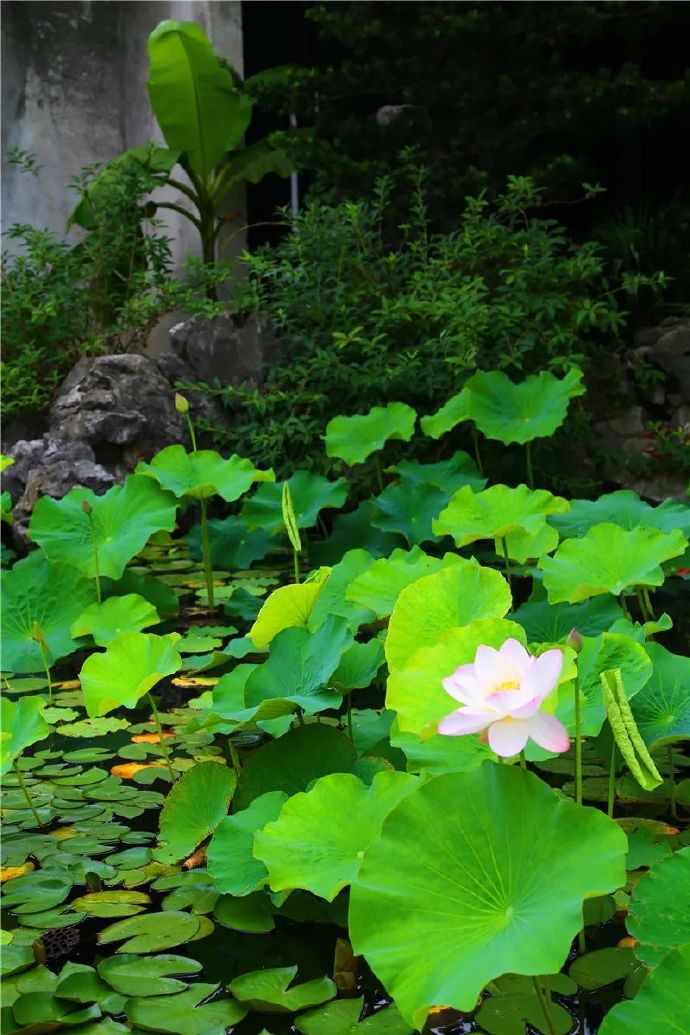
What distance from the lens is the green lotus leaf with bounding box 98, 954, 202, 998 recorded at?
131 centimetres

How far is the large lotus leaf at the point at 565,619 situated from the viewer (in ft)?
6.81

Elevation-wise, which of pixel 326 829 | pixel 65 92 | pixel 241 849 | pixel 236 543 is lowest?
pixel 236 543

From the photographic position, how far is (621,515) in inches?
105

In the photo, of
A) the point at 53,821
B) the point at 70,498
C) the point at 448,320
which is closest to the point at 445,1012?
the point at 53,821

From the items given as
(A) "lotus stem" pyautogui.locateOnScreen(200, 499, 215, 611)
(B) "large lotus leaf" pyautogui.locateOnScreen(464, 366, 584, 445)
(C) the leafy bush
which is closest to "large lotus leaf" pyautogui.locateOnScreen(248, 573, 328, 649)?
(A) "lotus stem" pyautogui.locateOnScreen(200, 499, 215, 611)

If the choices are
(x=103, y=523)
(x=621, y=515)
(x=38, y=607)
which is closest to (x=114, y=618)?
(x=38, y=607)

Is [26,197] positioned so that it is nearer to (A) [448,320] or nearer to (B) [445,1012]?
(A) [448,320]

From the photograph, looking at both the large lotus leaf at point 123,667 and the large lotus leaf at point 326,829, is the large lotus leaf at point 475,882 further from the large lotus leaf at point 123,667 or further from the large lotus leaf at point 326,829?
the large lotus leaf at point 123,667

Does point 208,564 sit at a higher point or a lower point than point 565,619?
lower

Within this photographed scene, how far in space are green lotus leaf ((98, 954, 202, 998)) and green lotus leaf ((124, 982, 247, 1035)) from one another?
0.02 meters

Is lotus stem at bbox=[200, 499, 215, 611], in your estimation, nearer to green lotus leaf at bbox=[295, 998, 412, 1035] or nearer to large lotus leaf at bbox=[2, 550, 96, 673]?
large lotus leaf at bbox=[2, 550, 96, 673]

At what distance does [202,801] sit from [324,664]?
11.8 inches

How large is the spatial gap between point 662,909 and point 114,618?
164 centimetres

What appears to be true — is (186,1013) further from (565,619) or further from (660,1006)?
(565,619)
